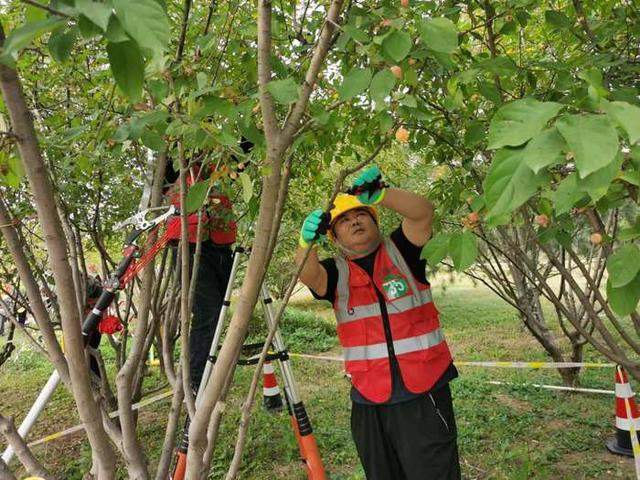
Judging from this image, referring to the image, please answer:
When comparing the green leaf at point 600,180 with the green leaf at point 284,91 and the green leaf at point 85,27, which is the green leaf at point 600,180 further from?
the green leaf at point 85,27

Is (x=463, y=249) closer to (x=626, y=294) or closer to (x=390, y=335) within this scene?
(x=626, y=294)

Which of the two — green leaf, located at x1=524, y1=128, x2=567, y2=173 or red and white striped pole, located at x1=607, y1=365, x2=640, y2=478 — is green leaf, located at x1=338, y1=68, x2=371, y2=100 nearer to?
green leaf, located at x1=524, y1=128, x2=567, y2=173

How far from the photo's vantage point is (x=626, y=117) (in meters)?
0.67

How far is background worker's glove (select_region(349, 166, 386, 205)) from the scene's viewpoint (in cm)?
228

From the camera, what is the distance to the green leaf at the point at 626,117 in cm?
65

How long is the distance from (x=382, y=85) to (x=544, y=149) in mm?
497

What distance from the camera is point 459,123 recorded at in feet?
8.08

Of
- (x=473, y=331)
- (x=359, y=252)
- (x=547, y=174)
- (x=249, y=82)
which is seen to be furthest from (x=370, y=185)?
(x=473, y=331)

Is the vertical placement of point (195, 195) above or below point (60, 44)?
below

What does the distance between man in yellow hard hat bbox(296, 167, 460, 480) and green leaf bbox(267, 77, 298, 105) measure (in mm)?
1214

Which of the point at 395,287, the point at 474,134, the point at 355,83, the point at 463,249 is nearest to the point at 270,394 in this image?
the point at 395,287

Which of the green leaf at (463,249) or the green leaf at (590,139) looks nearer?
the green leaf at (590,139)

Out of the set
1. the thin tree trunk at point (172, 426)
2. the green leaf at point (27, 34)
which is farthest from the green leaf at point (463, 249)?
the thin tree trunk at point (172, 426)

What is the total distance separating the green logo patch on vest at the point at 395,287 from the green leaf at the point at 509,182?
171 centimetres
